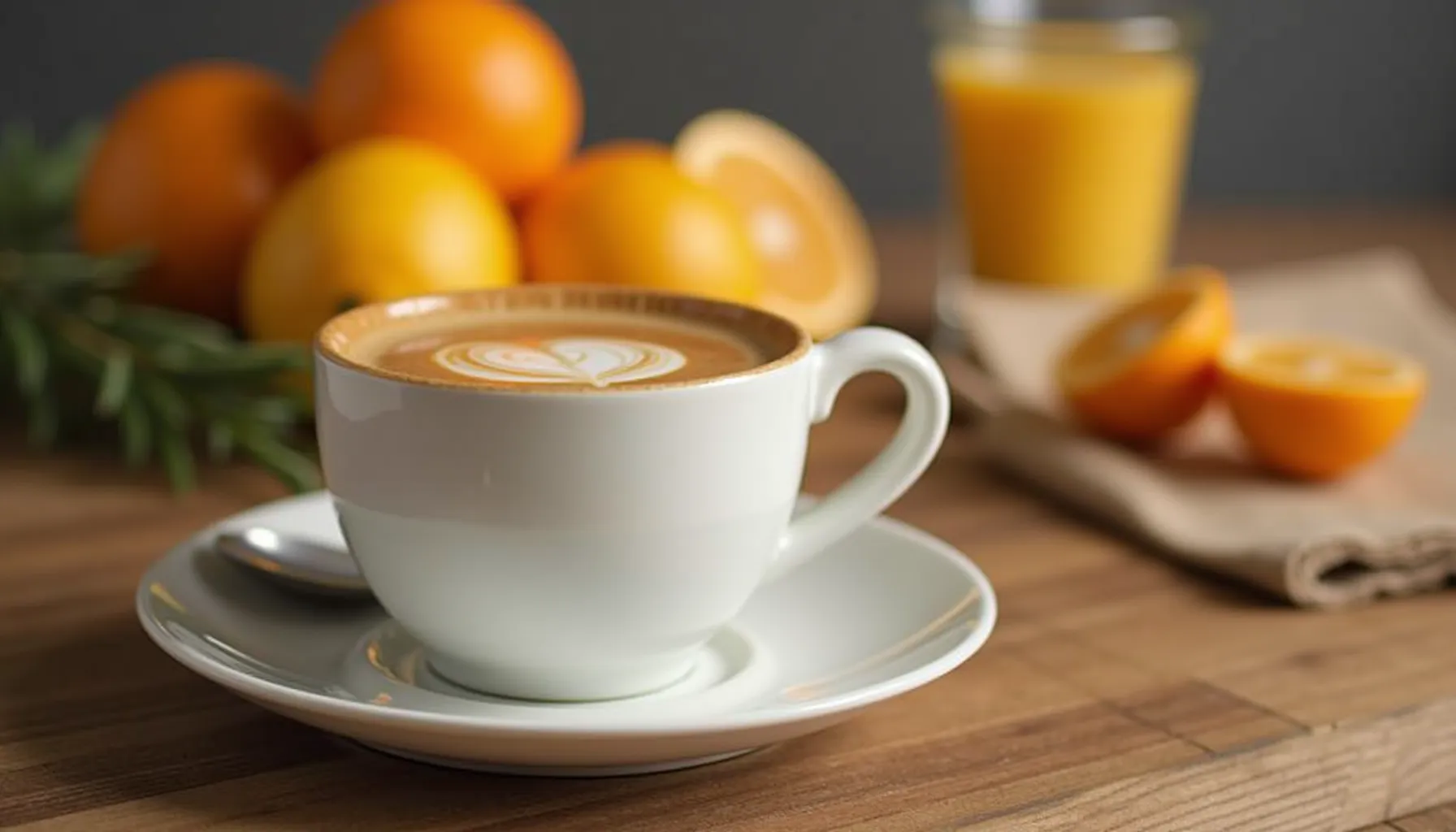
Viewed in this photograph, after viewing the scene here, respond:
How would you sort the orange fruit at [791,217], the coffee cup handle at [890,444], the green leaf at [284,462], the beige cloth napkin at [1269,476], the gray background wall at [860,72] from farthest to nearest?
the gray background wall at [860,72] → the orange fruit at [791,217] → the green leaf at [284,462] → the beige cloth napkin at [1269,476] → the coffee cup handle at [890,444]

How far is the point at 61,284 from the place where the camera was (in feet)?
3.82

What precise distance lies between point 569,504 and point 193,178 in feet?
2.18

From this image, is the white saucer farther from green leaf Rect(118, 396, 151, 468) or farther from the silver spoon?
green leaf Rect(118, 396, 151, 468)

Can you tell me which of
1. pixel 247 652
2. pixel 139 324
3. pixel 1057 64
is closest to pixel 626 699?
pixel 247 652

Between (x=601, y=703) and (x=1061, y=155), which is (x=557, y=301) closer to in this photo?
(x=601, y=703)

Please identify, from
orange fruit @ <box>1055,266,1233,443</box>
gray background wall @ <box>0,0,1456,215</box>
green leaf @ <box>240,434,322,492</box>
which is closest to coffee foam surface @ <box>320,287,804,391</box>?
green leaf @ <box>240,434,322,492</box>

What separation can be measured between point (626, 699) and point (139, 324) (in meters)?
0.57

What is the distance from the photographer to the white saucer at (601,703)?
561mm

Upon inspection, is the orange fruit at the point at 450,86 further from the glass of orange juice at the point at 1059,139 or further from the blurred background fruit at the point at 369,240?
the glass of orange juice at the point at 1059,139

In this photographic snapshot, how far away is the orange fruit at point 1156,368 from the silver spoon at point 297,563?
0.51 meters

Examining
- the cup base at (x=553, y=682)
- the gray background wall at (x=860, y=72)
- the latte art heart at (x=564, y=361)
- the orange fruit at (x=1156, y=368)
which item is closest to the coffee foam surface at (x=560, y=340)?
the latte art heart at (x=564, y=361)

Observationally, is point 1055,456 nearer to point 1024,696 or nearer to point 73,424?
point 1024,696

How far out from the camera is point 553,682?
25.4 inches

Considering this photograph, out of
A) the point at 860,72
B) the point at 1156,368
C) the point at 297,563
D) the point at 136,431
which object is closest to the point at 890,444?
the point at 297,563
